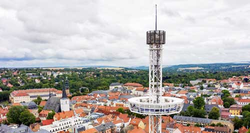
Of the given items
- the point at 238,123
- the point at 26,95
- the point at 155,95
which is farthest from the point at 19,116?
the point at 238,123

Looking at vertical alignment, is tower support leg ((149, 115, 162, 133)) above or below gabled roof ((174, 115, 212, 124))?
above

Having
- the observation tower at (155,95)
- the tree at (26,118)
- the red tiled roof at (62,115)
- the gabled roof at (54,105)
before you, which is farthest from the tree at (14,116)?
the observation tower at (155,95)

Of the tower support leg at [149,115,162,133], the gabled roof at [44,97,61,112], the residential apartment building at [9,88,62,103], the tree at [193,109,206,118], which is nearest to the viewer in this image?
the tower support leg at [149,115,162,133]

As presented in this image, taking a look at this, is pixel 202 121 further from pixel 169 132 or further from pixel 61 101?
pixel 61 101

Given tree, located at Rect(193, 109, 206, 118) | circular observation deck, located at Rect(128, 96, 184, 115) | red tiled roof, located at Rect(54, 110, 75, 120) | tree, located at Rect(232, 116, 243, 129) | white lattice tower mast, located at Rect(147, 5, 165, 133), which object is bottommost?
tree, located at Rect(232, 116, 243, 129)

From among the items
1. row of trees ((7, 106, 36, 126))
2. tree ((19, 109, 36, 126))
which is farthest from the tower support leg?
row of trees ((7, 106, 36, 126))

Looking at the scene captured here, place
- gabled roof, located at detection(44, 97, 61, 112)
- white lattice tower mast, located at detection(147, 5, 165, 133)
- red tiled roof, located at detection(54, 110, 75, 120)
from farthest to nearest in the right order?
gabled roof, located at detection(44, 97, 61, 112), red tiled roof, located at detection(54, 110, 75, 120), white lattice tower mast, located at detection(147, 5, 165, 133)

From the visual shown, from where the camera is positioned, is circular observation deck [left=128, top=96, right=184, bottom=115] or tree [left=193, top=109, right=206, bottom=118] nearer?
circular observation deck [left=128, top=96, right=184, bottom=115]

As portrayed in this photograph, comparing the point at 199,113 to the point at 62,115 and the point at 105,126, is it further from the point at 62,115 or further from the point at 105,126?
the point at 62,115

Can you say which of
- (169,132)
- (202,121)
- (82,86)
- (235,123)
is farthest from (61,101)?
(82,86)

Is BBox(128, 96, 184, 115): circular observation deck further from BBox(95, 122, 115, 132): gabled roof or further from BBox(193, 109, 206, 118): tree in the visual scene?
BBox(193, 109, 206, 118): tree

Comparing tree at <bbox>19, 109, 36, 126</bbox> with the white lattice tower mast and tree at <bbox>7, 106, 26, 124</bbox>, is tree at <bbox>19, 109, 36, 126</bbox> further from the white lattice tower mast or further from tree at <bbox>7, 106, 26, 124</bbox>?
the white lattice tower mast
